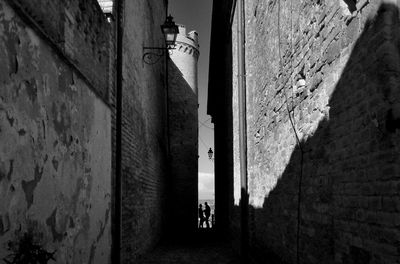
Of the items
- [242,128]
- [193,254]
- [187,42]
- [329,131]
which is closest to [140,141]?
[242,128]

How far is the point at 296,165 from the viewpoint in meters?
4.91

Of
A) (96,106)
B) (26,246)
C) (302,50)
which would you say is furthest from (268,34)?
(26,246)

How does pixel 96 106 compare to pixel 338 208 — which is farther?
pixel 96 106

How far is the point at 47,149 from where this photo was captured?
10.9 feet

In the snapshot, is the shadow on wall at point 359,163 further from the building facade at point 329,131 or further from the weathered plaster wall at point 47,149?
the weathered plaster wall at point 47,149

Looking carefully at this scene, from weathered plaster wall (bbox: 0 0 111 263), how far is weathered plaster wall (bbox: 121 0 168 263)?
1.84 meters

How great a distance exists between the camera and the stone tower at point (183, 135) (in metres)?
15.4

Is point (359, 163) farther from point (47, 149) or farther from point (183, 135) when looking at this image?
point (183, 135)

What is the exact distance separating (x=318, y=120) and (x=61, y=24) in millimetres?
2640

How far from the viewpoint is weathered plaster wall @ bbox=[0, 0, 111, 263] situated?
2.69m

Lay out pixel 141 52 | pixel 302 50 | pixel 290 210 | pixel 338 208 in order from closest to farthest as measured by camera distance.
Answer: pixel 338 208
pixel 302 50
pixel 290 210
pixel 141 52

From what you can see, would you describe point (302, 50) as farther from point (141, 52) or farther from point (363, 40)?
point (141, 52)

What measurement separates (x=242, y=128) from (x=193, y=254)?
3545 millimetres

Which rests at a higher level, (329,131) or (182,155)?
(182,155)
